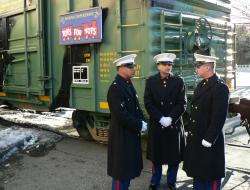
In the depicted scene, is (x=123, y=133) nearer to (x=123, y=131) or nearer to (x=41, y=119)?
(x=123, y=131)

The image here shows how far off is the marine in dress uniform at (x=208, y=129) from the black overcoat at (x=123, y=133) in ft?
1.95

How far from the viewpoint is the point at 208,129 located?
3635 millimetres

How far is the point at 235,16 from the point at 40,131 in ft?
63.4

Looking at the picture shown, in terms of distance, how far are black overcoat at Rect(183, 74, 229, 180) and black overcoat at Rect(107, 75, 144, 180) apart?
0.59m

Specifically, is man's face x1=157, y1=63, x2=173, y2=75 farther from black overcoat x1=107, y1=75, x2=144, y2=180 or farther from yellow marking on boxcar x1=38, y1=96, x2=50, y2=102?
yellow marking on boxcar x1=38, y1=96, x2=50, y2=102

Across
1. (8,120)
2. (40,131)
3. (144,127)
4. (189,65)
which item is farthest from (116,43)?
(8,120)

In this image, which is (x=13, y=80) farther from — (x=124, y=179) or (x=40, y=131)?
(x=124, y=179)

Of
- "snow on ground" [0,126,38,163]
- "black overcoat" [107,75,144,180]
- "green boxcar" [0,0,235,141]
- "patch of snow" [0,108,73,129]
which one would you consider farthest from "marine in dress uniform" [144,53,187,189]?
"patch of snow" [0,108,73,129]

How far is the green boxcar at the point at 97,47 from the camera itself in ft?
18.3

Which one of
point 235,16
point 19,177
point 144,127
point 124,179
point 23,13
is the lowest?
Result: point 19,177

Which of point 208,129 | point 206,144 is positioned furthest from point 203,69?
point 206,144

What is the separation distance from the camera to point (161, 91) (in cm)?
443

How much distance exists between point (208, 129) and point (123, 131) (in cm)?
91

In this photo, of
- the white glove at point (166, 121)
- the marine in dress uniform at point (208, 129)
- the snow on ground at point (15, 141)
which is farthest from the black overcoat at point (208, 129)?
the snow on ground at point (15, 141)
